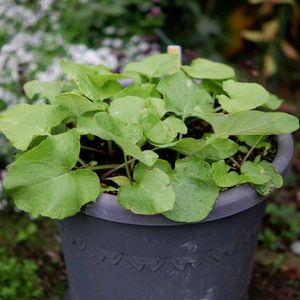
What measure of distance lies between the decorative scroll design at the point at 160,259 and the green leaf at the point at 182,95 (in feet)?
1.18

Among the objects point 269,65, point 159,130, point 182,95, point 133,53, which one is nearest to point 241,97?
point 182,95

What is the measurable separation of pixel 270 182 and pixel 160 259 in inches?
12.8

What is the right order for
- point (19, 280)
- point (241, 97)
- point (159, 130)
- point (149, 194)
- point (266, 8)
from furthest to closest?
1. point (266, 8)
2. point (19, 280)
3. point (241, 97)
4. point (159, 130)
5. point (149, 194)

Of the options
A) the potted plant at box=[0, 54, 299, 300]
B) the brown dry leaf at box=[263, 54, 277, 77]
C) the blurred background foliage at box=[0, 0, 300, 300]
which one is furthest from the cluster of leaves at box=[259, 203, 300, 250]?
the brown dry leaf at box=[263, 54, 277, 77]

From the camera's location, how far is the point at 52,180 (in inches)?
47.8

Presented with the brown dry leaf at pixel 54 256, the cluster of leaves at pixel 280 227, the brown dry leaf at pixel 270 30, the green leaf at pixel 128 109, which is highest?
the green leaf at pixel 128 109

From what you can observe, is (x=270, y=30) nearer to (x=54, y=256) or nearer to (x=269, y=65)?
(x=269, y=65)

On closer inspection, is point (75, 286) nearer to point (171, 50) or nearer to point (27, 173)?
point (27, 173)

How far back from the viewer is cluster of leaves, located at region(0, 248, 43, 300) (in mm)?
1838

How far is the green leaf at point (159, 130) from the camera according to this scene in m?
1.26

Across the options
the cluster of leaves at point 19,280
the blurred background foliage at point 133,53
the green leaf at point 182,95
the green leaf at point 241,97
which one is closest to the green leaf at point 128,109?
the green leaf at point 182,95

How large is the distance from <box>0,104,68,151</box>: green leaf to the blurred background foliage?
0.65 meters

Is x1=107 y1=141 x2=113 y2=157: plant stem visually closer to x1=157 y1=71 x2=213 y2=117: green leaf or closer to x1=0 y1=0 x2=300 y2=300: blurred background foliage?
x1=157 y1=71 x2=213 y2=117: green leaf

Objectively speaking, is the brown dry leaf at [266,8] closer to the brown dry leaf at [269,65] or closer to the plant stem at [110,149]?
the brown dry leaf at [269,65]
